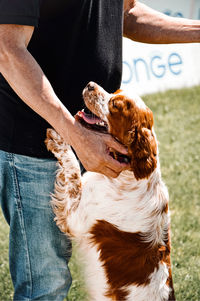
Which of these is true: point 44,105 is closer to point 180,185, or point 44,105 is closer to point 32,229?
point 32,229

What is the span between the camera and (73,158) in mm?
2615

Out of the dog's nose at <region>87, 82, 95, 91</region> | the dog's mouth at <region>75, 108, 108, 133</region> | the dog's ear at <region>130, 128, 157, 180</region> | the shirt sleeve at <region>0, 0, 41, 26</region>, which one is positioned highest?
the shirt sleeve at <region>0, 0, 41, 26</region>

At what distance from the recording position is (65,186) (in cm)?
256

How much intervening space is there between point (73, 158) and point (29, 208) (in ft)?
1.43

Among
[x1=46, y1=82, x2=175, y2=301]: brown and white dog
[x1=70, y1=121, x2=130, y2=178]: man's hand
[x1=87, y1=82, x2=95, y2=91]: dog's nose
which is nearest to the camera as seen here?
[x1=70, y1=121, x2=130, y2=178]: man's hand

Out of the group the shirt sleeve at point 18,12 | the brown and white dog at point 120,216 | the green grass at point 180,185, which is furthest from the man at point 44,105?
the green grass at point 180,185

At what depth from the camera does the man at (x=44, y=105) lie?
1875mm

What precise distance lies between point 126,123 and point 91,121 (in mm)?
214

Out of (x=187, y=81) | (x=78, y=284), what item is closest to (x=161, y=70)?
(x=187, y=81)

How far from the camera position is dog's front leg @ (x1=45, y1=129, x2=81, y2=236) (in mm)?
2489

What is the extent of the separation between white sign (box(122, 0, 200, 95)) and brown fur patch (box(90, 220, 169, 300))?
4895 millimetres

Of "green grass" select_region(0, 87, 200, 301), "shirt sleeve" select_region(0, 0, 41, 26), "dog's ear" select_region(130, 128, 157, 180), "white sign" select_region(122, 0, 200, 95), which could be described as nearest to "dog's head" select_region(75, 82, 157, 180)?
"dog's ear" select_region(130, 128, 157, 180)

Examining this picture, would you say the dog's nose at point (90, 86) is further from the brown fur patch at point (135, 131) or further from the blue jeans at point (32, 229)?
the blue jeans at point (32, 229)

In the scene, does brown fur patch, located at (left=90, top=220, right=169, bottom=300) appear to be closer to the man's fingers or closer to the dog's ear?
the dog's ear
